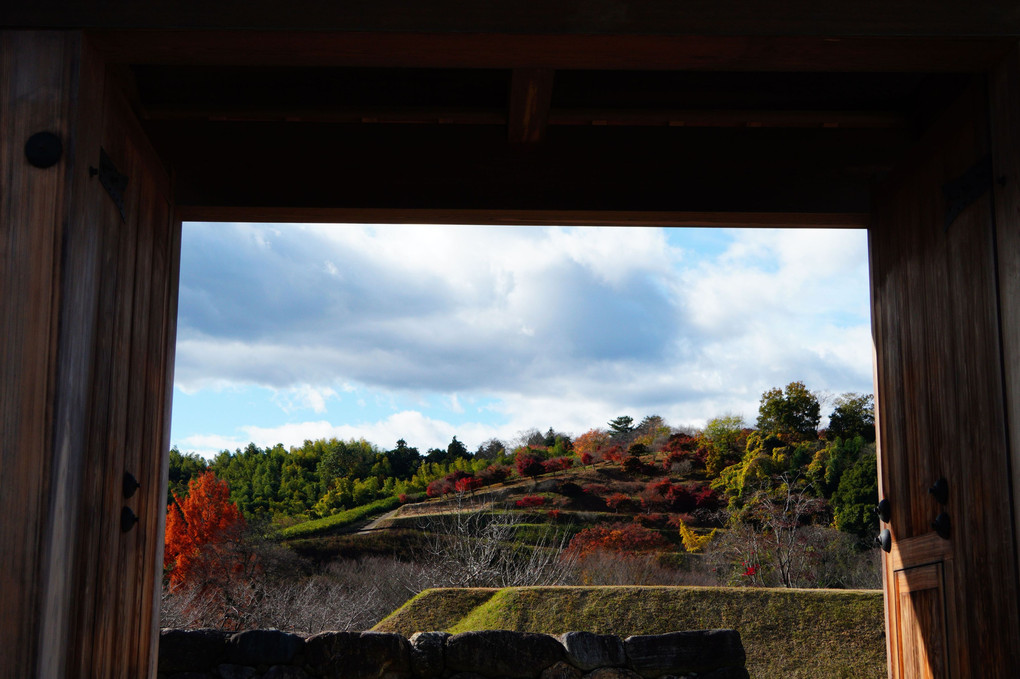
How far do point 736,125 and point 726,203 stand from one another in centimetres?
26

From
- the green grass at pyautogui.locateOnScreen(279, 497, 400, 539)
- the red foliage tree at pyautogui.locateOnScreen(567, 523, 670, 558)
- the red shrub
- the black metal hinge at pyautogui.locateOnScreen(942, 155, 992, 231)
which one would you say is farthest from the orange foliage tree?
the black metal hinge at pyautogui.locateOnScreen(942, 155, 992, 231)

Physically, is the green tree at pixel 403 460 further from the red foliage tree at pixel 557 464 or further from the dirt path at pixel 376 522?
the red foliage tree at pixel 557 464

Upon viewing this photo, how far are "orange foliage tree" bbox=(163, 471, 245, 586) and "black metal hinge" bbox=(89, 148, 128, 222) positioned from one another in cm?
1024

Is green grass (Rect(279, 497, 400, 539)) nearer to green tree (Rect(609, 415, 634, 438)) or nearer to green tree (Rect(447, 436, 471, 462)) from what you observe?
green tree (Rect(447, 436, 471, 462))

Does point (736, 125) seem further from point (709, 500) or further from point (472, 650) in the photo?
point (709, 500)

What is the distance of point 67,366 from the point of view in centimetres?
182

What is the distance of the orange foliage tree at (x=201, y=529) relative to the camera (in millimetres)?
11953

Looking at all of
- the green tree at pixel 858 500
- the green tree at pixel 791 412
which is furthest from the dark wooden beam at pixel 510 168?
the green tree at pixel 791 412

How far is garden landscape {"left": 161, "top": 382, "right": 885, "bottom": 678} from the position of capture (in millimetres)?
7402

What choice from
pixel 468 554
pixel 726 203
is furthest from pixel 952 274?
pixel 468 554

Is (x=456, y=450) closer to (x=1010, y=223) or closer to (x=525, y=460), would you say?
(x=525, y=460)

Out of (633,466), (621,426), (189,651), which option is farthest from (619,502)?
(189,651)

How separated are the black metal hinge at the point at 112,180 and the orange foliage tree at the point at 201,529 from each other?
10.2 meters

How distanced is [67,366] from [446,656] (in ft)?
10.6
